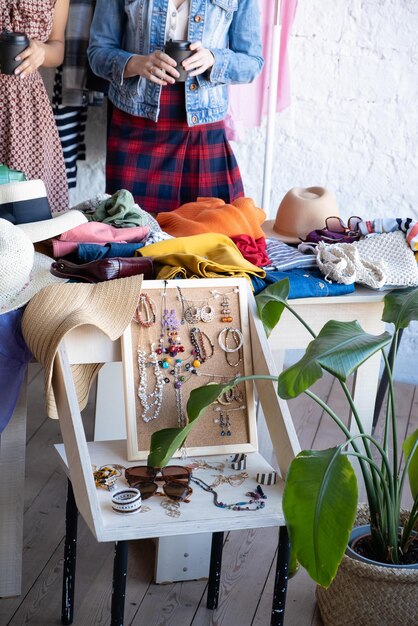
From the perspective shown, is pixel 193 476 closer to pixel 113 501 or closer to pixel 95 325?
pixel 113 501

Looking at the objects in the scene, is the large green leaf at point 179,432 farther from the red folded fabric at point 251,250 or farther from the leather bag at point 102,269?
the red folded fabric at point 251,250

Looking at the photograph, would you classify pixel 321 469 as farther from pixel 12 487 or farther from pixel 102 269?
pixel 12 487

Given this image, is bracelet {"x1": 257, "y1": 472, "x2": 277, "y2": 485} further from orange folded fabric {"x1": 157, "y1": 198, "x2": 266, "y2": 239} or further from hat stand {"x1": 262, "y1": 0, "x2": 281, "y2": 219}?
hat stand {"x1": 262, "y1": 0, "x2": 281, "y2": 219}

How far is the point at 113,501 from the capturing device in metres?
1.76

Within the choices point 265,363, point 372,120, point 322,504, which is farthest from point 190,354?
point 372,120

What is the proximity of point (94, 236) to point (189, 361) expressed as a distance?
0.44 m

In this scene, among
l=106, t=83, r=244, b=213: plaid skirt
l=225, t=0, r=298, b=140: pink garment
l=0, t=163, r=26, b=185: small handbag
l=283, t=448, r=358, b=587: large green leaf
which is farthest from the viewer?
l=225, t=0, r=298, b=140: pink garment

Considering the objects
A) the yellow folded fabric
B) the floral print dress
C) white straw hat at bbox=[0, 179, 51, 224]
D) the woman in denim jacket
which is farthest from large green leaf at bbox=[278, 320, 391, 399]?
the floral print dress

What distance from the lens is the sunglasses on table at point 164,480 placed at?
71.5 inches

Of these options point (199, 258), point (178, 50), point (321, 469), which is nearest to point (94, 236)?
point (199, 258)

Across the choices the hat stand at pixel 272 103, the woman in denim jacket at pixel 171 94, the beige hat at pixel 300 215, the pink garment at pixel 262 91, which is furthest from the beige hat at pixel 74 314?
the pink garment at pixel 262 91

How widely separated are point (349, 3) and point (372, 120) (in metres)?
0.48

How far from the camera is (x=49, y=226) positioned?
2197mm

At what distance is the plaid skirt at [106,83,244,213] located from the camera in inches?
122
